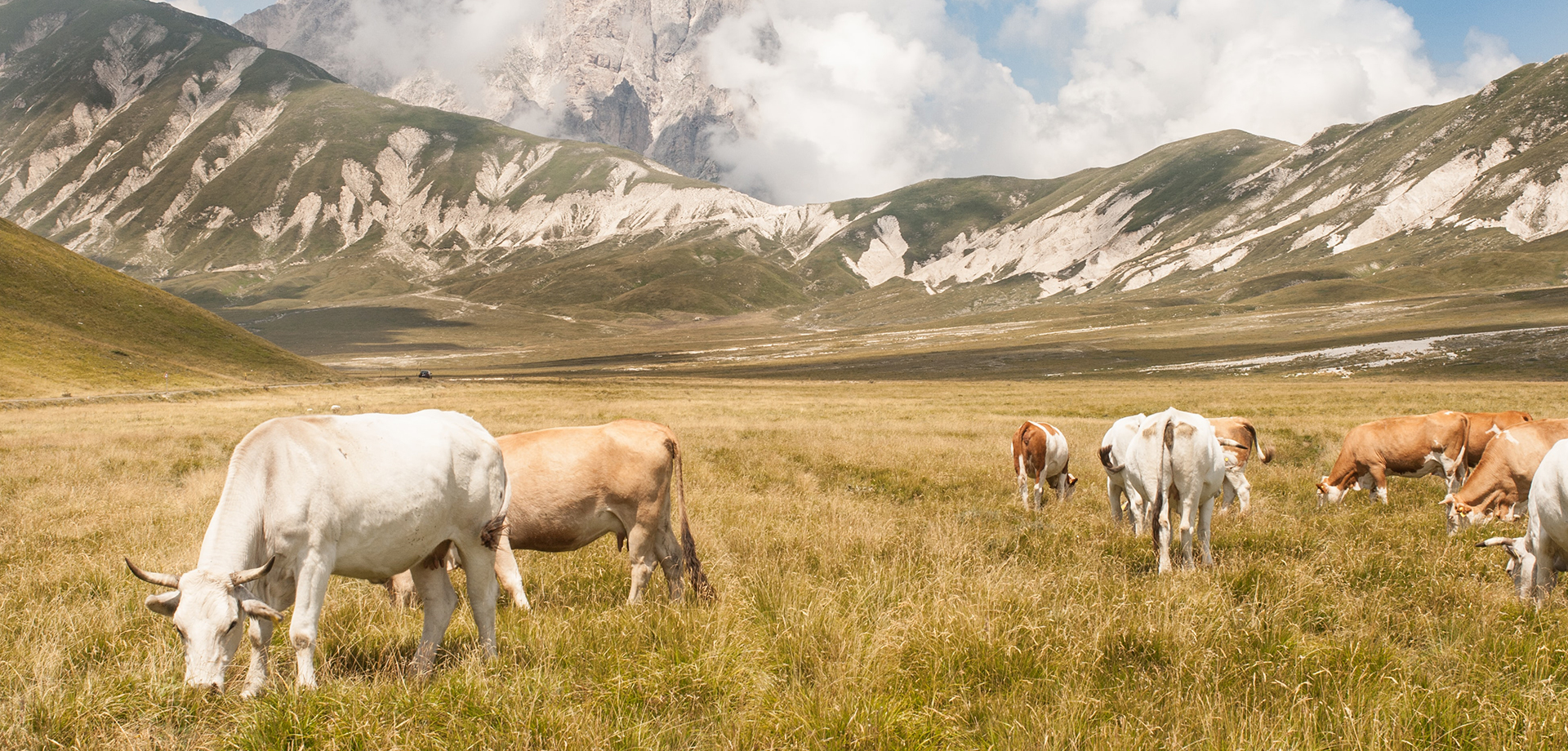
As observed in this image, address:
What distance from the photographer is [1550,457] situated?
7.40m

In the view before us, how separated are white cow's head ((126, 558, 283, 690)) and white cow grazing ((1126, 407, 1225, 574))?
30.5ft

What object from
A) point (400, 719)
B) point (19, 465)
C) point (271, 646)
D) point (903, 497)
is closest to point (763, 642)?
point (400, 719)

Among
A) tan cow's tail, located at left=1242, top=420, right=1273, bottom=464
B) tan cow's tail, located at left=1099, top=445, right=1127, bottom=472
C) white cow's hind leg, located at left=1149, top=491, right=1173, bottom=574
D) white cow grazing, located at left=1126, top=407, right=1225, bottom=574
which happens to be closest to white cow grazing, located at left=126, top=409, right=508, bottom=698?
white cow's hind leg, located at left=1149, top=491, right=1173, bottom=574

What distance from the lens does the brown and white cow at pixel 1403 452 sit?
15.1 metres

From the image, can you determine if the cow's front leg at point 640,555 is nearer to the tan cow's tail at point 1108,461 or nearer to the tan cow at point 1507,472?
the tan cow's tail at point 1108,461

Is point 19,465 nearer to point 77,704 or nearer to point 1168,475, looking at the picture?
point 77,704

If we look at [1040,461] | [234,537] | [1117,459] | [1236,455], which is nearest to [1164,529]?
[1117,459]

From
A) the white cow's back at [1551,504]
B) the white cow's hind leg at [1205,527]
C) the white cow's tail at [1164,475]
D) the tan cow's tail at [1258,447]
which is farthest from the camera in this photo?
the tan cow's tail at [1258,447]

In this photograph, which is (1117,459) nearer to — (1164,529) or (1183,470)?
(1183,470)

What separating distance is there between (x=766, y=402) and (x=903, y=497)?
34.1m

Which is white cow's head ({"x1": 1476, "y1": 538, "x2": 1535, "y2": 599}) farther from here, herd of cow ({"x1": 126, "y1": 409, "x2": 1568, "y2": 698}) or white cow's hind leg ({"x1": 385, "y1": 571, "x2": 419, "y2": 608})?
white cow's hind leg ({"x1": 385, "y1": 571, "x2": 419, "y2": 608})

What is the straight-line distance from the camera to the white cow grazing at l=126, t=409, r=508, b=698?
15.0 feet

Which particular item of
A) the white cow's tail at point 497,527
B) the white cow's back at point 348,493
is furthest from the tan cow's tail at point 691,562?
the white cow's back at point 348,493

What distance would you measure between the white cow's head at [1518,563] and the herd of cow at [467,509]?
0.02 meters
